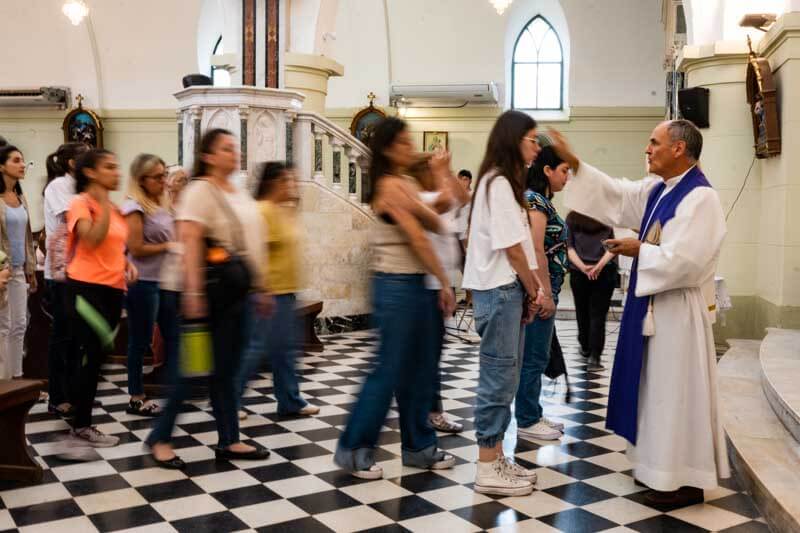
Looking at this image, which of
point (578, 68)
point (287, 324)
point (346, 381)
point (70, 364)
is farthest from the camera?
point (578, 68)

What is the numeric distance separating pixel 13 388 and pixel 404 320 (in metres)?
1.92

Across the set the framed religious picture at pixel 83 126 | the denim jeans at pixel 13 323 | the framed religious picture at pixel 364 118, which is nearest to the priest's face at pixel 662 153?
the denim jeans at pixel 13 323

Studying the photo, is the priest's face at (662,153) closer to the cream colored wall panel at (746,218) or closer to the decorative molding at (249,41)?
the cream colored wall panel at (746,218)

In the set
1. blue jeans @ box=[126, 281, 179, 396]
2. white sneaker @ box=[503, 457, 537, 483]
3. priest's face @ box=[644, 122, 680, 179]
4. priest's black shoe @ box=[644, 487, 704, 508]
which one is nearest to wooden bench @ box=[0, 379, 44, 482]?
blue jeans @ box=[126, 281, 179, 396]

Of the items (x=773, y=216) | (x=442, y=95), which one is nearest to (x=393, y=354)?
(x=773, y=216)

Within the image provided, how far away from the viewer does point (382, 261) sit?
407cm

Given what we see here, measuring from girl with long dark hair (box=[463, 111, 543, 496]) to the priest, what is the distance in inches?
9.7

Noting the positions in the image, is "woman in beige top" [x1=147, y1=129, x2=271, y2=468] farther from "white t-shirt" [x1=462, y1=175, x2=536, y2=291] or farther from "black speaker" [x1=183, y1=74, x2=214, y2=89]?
"black speaker" [x1=183, y1=74, x2=214, y2=89]

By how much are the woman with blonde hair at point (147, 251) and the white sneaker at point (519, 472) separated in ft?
7.12

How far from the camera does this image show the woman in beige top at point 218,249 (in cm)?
406

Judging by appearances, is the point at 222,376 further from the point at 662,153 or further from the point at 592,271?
the point at 592,271

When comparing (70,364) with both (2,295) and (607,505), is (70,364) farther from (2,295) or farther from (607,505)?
(607,505)

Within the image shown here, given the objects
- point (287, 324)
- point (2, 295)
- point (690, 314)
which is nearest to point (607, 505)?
point (690, 314)

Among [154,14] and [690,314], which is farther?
[154,14]
